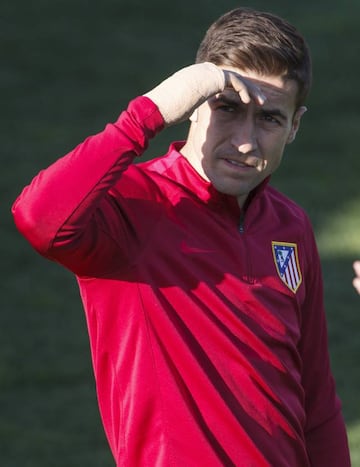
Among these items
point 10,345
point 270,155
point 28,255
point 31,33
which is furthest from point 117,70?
point 270,155

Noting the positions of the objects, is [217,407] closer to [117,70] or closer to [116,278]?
[116,278]

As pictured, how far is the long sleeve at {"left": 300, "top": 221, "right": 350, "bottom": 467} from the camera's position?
3.15 metres

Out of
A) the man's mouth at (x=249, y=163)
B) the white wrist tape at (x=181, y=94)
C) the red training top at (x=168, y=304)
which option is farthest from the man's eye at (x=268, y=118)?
the white wrist tape at (x=181, y=94)

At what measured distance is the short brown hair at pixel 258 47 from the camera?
9.47 ft

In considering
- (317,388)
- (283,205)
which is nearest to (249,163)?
(283,205)

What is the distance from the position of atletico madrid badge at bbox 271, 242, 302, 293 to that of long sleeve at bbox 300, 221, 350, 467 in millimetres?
90

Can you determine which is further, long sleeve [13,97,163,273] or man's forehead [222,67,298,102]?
man's forehead [222,67,298,102]

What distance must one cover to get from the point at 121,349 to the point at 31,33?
7385 millimetres

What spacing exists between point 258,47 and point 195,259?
54 centimetres

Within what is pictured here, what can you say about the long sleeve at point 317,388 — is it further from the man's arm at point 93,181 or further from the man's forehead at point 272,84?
the man's arm at point 93,181

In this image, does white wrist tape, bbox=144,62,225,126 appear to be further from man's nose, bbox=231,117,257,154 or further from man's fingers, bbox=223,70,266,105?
man's nose, bbox=231,117,257,154

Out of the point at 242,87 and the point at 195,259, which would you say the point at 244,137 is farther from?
the point at 195,259

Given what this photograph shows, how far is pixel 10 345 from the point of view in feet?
20.0

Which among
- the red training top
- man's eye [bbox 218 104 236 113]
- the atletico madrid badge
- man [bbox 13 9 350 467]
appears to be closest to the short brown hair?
man [bbox 13 9 350 467]
